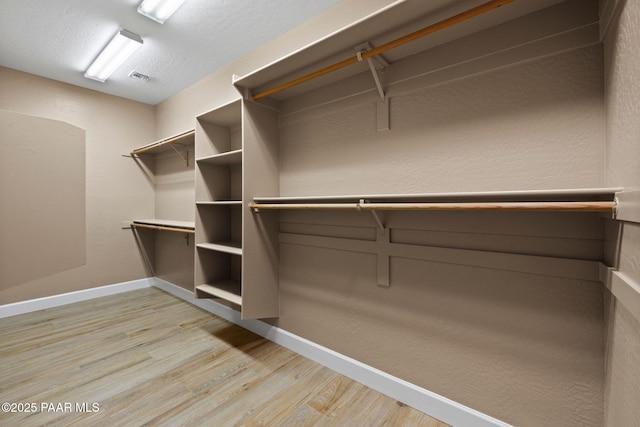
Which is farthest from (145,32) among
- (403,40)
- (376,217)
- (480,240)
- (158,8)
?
(480,240)

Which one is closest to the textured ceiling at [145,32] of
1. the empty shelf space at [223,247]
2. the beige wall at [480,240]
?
the beige wall at [480,240]

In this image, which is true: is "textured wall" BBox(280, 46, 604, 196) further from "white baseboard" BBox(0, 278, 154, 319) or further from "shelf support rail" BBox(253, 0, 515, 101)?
"white baseboard" BBox(0, 278, 154, 319)

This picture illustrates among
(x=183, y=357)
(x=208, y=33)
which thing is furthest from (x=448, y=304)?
(x=208, y=33)

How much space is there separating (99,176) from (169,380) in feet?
9.13

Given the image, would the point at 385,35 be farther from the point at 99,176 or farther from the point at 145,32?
the point at 99,176

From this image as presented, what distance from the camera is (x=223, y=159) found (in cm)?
230

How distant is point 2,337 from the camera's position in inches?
91.3

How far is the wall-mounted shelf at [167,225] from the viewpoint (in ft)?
8.66

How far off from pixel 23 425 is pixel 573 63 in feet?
10.4

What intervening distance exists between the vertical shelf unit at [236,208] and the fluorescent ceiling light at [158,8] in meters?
0.69

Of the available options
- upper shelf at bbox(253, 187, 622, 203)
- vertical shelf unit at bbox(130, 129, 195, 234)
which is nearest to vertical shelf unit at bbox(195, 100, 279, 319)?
vertical shelf unit at bbox(130, 129, 195, 234)

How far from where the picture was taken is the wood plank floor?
146 centimetres

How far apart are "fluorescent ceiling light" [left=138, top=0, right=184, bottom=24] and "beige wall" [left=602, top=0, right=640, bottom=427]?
2271 millimetres

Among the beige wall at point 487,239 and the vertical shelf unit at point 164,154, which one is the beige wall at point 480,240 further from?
the vertical shelf unit at point 164,154
